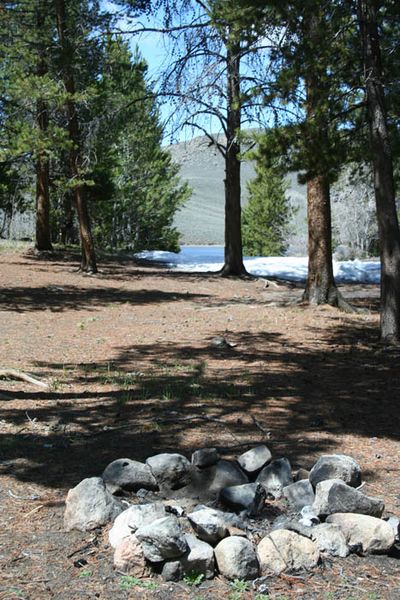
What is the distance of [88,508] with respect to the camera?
3.46 m

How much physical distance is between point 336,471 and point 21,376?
12.1 feet

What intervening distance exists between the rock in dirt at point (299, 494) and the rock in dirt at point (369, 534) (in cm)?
38

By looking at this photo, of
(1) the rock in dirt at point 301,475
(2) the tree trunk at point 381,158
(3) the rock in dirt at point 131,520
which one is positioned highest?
(2) the tree trunk at point 381,158

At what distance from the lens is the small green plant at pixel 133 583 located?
116 inches

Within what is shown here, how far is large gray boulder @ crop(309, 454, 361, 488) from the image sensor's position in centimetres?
389

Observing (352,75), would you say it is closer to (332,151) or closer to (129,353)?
(332,151)

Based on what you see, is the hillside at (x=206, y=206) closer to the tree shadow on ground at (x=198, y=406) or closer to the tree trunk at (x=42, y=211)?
the tree trunk at (x=42, y=211)

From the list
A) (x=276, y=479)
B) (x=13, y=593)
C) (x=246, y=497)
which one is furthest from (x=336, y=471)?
(x=13, y=593)

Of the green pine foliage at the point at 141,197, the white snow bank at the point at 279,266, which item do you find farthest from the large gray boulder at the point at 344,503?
the green pine foliage at the point at 141,197

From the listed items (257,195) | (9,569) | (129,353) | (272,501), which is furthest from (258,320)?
(257,195)

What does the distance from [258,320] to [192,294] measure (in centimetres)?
403

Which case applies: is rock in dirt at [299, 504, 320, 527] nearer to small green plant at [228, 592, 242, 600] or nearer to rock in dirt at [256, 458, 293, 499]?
rock in dirt at [256, 458, 293, 499]

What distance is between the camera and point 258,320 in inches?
432

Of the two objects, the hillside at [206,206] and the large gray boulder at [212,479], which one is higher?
the hillside at [206,206]
